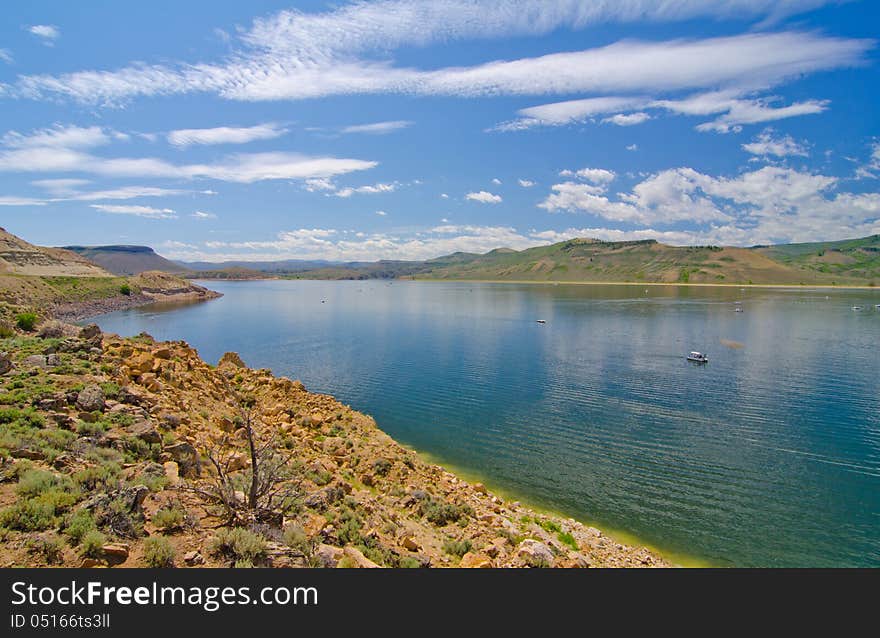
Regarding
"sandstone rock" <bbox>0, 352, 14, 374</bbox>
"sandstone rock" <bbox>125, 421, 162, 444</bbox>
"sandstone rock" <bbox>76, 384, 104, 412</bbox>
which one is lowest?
"sandstone rock" <bbox>125, 421, 162, 444</bbox>

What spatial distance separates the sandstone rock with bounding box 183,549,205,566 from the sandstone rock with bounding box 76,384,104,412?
820 centimetres

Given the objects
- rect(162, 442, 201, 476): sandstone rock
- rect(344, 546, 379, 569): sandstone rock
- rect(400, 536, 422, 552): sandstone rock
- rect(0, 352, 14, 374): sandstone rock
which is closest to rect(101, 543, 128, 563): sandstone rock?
rect(344, 546, 379, 569): sandstone rock

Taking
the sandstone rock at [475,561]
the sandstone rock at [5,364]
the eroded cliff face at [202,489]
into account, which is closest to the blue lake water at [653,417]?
the eroded cliff face at [202,489]

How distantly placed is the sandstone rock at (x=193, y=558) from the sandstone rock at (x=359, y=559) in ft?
9.78

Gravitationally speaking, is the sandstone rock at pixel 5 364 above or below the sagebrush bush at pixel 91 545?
above

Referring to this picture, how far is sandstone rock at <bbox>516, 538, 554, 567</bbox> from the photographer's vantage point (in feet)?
37.7

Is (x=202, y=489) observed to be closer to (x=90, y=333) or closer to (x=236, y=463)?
(x=236, y=463)

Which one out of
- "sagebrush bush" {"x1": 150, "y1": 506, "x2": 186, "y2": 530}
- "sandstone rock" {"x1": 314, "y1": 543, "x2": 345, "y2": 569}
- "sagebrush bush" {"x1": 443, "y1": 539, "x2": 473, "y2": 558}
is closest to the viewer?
"sagebrush bush" {"x1": 150, "y1": 506, "x2": 186, "y2": 530}

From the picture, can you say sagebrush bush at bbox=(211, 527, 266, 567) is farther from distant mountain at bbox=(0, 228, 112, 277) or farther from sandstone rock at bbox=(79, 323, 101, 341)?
distant mountain at bbox=(0, 228, 112, 277)

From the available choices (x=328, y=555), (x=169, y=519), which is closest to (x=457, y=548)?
(x=328, y=555)

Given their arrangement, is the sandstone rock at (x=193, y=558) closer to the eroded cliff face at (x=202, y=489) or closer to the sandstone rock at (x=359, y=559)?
the eroded cliff face at (x=202, y=489)

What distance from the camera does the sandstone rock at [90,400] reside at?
44.8 feet

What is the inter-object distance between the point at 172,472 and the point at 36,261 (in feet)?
536
